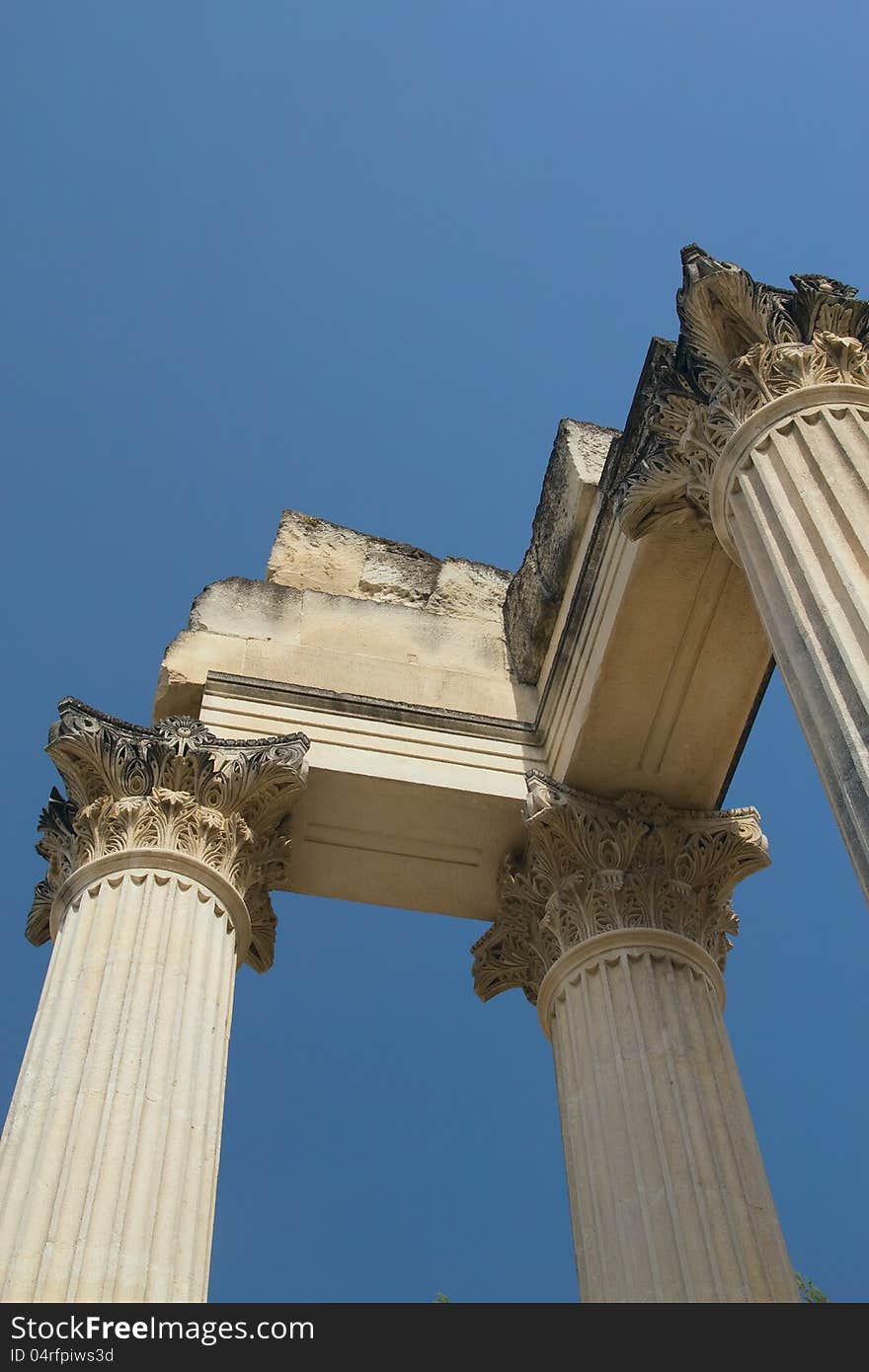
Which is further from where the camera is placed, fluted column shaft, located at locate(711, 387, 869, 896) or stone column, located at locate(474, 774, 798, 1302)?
stone column, located at locate(474, 774, 798, 1302)

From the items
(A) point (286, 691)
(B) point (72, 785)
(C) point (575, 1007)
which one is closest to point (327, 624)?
(A) point (286, 691)

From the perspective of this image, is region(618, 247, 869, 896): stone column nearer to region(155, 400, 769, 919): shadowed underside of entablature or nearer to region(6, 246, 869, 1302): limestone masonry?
region(6, 246, 869, 1302): limestone masonry

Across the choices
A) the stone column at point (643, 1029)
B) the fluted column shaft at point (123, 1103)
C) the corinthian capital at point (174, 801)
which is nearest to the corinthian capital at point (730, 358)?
the stone column at point (643, 1029)

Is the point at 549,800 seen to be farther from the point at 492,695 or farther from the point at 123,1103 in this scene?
the point at 123,1103

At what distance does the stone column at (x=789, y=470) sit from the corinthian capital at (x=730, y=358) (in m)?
0.02

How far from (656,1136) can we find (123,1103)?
5.55 m

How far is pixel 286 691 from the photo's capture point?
2002 centimetres

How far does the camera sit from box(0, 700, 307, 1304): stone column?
1289 centimetres

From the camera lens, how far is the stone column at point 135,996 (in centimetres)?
1289

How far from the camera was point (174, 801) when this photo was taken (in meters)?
17.4

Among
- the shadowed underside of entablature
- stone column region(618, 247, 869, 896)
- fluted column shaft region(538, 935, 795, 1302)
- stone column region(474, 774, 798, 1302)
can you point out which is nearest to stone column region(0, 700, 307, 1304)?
the shadowed underside of entablature

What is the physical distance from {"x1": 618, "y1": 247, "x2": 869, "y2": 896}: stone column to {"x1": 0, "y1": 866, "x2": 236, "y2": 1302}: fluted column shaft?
22.3ft
